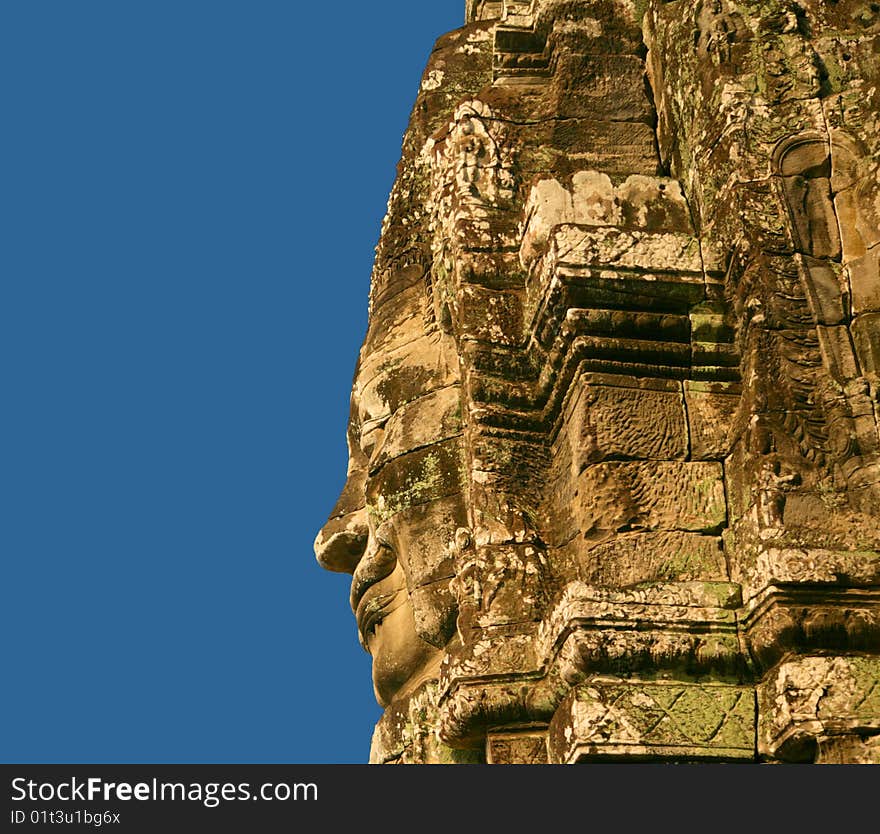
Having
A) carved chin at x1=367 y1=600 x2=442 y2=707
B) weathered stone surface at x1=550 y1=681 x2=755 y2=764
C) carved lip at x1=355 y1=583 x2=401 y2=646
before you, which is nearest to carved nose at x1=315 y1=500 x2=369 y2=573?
carved lip at x1=355 y1=583 x2=401 y2=646

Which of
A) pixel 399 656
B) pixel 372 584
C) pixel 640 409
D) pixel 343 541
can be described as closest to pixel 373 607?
pixel 372 584

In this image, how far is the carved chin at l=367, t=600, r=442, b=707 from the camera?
9.38m

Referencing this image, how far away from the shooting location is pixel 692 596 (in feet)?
25.2

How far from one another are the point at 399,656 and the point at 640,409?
2.09m

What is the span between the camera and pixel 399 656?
952cm

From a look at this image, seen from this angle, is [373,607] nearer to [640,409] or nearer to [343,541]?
[343,541]

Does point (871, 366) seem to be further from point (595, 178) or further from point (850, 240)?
point (595, 178)

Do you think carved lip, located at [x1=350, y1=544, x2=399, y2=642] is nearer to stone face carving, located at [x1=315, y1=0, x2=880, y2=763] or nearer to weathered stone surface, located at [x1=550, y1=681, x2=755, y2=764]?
stone face carving, located at [x1=315, y1=0, x2=880, y2=763]

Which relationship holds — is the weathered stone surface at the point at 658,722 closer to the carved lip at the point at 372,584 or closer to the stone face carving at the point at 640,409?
the stone face carving at the point at 640,409

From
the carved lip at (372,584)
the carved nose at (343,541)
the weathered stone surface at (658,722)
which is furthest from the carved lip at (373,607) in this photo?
the weathered stone surface at (658,722)

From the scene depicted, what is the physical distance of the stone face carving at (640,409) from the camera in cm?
748

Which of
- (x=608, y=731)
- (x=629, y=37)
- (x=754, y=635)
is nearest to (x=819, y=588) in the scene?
(x=754, y=635)

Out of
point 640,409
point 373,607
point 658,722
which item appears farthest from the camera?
point 373,607

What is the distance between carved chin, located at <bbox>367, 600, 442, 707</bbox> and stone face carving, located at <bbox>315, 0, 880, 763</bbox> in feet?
0.08
